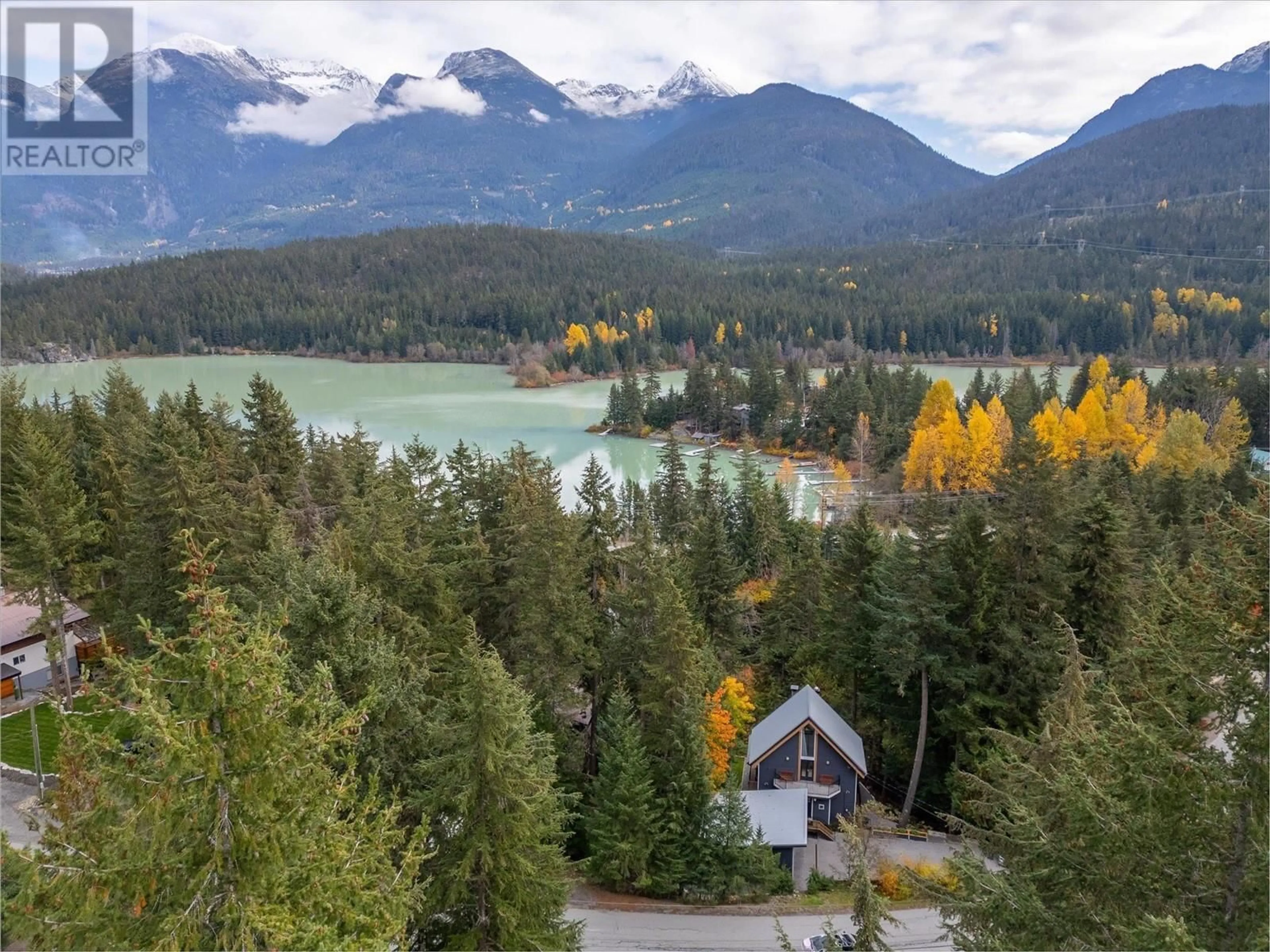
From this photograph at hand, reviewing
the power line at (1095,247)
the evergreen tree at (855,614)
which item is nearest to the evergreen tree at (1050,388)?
the evergreen tree at (855,614)

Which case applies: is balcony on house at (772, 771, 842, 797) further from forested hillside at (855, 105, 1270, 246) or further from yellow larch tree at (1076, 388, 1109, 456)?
forested hillside at (855, 105, 1270, 246)

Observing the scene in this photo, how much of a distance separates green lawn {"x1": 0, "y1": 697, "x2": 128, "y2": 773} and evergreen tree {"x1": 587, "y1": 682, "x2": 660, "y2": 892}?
9681 millimetres

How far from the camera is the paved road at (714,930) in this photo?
13367mm

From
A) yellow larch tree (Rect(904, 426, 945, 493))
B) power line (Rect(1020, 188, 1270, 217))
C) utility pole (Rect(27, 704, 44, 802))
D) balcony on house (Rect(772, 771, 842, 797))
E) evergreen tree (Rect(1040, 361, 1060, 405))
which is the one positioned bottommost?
balcony on house (Rect(772, 771, 842, 797))

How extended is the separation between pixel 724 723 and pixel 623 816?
4645 mm

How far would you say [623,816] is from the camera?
1422 centimetres

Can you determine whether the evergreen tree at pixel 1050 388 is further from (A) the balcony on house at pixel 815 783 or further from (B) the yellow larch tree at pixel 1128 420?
(A) the balcony on house at pixel 815 783

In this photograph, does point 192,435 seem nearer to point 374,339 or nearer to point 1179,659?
point 1179,659

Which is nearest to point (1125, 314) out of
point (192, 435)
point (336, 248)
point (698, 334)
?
point (698, 334)

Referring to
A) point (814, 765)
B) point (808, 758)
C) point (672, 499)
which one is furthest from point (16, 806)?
point (672, 499)

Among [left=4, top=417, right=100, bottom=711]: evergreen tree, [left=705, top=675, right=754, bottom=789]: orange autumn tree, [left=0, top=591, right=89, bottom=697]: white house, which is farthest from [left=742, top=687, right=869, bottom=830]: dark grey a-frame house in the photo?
[left=0, top=591, right=89, bottom=697]: white house

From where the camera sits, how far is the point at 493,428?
203ft

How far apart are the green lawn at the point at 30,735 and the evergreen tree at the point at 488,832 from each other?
9493 mm

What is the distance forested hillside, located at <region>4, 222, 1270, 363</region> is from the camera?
341 ft
